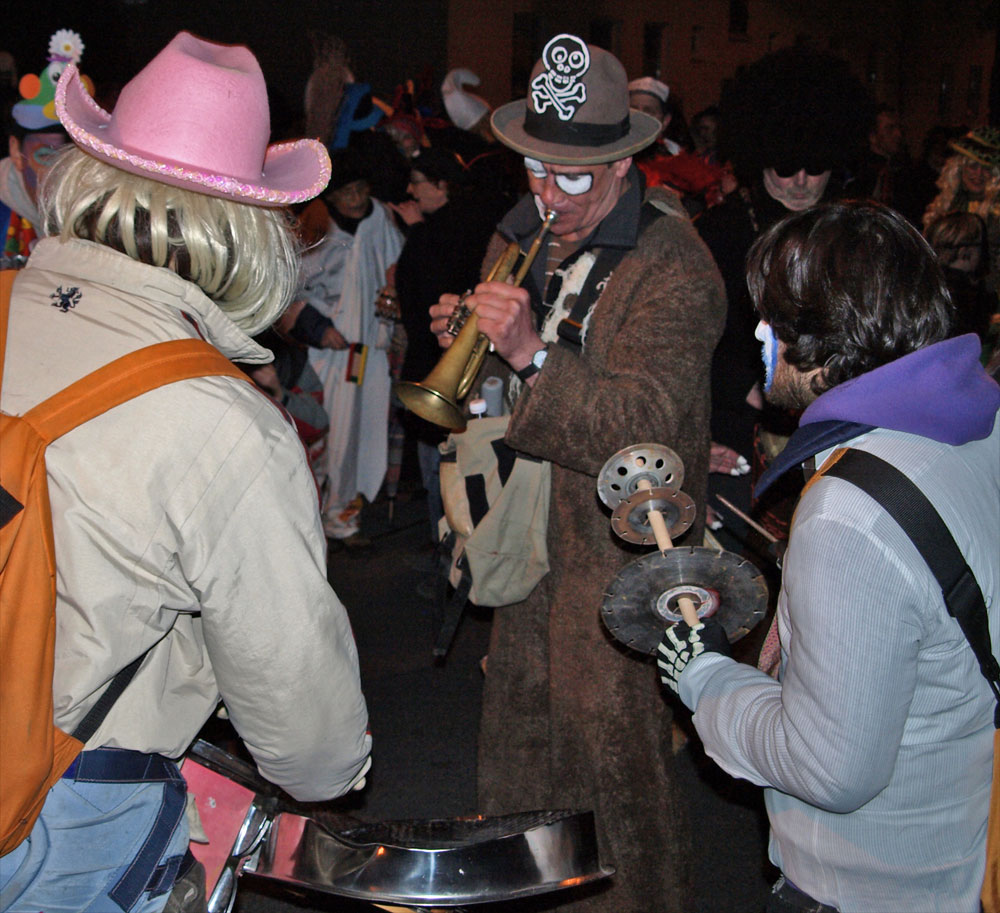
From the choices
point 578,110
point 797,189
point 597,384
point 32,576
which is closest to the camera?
point 32,576

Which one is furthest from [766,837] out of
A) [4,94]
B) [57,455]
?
[4,94]

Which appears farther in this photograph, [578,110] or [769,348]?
[578,110]

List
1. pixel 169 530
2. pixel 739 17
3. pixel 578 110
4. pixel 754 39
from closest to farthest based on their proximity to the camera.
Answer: pixel 169 530
pixel 578 110
pixel 739 17
pixel 754 39

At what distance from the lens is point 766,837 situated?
351cm

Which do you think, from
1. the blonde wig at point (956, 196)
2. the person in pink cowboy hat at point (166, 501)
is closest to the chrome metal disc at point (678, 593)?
the person in pink cowboy hat at point (166, 501)

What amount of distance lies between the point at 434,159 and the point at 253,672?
459 centimetres

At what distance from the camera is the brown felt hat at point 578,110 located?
99.2 inches

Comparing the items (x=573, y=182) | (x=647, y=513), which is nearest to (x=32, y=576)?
(x=647, y=513)

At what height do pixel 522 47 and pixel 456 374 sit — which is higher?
pixel 456 374

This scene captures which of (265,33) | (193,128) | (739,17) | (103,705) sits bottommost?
(739,17)

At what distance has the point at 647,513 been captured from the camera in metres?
1.98

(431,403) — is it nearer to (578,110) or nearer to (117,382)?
(578,110)

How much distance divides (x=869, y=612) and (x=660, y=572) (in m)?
0.46

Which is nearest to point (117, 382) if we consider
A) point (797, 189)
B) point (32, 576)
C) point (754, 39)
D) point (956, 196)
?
point (32, 576)
